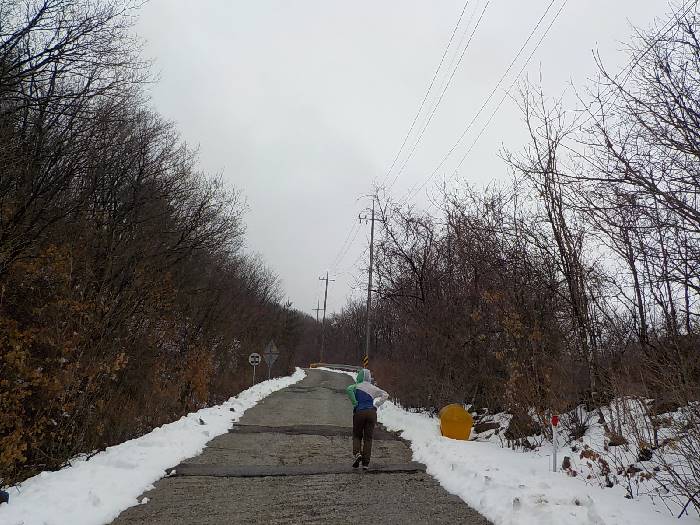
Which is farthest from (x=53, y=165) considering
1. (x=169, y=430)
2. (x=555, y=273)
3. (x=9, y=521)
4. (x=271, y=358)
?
(x=271, y=358)

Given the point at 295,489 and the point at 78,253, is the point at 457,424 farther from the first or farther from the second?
the point at 78,253

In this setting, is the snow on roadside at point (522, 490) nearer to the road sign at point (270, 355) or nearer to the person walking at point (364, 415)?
the person walking at point (364, 415)

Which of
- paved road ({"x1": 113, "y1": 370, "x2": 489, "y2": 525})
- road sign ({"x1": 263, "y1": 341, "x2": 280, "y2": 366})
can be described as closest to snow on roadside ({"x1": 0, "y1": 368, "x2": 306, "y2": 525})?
paved road ({"x1": 113, "y1": 370, "x2": 489, "y2": 525})

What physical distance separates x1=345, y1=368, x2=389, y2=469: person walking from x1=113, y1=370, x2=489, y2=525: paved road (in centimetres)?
30

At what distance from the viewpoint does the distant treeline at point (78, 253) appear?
7309 mm

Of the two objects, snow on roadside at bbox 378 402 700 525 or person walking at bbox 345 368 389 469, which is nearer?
snow on roadside at bbox 378 402 700 525

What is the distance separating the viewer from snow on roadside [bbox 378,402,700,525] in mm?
5551

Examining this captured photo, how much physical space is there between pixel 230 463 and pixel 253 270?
26.8m

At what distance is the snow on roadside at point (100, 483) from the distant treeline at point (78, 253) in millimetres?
554

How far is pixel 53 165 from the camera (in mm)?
8172

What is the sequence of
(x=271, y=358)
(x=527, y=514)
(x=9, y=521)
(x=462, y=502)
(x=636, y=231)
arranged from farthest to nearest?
(x=271, y=358) → (x=462, y=502) → (x=636, y=231) → (x=527, y=514) → (x=9, y=521)

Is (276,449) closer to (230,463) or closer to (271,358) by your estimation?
(230,463)

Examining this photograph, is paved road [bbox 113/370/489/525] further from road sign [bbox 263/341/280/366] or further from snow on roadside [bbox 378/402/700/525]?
road sign [bbox 263/341/280/366]

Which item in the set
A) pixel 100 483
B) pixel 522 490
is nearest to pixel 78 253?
pixel 100 483
